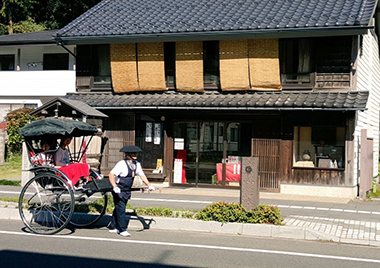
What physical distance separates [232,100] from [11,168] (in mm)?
10916

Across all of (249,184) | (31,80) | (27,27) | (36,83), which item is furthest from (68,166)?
(27,27)

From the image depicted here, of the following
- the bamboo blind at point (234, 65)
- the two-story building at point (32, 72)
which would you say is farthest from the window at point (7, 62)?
the bamboo blind at point (234, 65)

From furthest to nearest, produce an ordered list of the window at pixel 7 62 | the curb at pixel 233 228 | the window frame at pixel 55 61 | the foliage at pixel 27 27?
the foliage at pixel 27 27, the window at pixel 7 62, the window frame at pixel 55 61, the curb at pixel 233 228

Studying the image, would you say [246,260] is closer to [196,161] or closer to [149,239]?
[149,239]

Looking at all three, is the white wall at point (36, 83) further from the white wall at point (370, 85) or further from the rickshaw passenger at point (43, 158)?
the rickshaw passenger at point (43, 158)

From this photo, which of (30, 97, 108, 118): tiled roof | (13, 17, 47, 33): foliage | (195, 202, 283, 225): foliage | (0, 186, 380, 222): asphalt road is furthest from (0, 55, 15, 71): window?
(195, 202, 283, 225): foliage

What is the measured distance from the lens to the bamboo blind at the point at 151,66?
62.9 ft

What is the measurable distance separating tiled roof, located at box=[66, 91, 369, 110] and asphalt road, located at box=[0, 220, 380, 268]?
748cm

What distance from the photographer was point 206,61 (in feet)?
61.8

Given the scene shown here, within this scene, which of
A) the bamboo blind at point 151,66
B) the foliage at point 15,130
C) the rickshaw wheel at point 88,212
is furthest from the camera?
the foliage at point 15,130

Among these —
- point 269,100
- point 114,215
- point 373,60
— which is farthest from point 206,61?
point 114,215

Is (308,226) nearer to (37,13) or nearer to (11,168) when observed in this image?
(11,168)

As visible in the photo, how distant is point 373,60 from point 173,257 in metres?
17.0

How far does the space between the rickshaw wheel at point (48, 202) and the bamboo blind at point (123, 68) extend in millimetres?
8906
